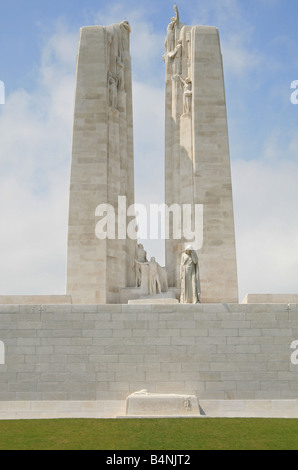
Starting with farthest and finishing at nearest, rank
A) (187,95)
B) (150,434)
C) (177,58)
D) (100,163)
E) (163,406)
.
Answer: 1. (177,58)
2. (187,95)
3. (100,163)
4. (163,406)
5. (150,434)

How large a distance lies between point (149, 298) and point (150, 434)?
9.79 m

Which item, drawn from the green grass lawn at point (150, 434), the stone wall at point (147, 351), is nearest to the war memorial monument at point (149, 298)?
the stone wall at point (147, 351)

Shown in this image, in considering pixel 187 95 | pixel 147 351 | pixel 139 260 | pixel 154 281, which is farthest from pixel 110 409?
pixel 187 95

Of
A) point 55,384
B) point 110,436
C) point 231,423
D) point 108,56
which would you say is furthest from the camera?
point 108,56

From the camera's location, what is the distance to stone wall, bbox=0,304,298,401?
54.3ft

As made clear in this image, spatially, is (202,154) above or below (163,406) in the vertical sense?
above

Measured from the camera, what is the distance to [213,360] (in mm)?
16844

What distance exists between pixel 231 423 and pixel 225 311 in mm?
3915

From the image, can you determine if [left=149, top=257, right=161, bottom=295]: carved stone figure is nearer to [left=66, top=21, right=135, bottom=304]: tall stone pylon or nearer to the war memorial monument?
the war memorial monument

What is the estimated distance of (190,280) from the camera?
62.2ft

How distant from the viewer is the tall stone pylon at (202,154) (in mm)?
22859

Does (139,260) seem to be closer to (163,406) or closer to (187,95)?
(187,95)
